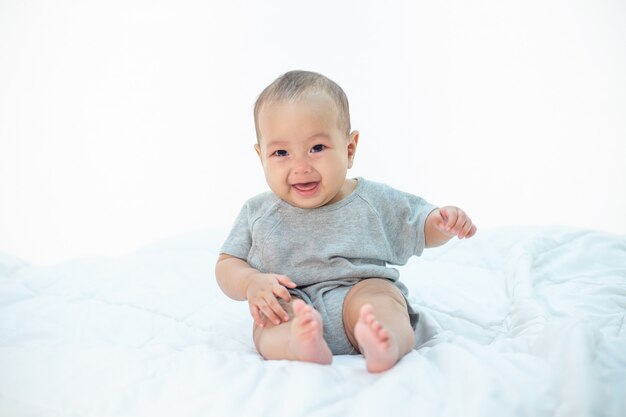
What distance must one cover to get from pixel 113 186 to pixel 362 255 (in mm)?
1707

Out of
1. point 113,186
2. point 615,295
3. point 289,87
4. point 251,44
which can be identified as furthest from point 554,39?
point 113,186

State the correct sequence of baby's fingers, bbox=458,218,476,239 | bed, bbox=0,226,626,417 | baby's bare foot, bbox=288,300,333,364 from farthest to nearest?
baby's fingers, bbox=458,218,476,239
baby's bare foot, bbox=288,300,333,364
bed, bbox=0,226,626,417

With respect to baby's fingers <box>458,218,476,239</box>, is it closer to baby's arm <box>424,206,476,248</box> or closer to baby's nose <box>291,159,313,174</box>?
baby's arm <box>424,206,476,248</box>

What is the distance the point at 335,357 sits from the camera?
94 cm

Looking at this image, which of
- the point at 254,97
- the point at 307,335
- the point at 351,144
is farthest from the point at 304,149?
the point at 254,97

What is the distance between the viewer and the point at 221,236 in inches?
68.9

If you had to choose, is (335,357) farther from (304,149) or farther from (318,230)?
(304,149)

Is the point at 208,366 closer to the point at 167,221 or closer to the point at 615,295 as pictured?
the point at 615,295

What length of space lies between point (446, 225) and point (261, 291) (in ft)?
1.20

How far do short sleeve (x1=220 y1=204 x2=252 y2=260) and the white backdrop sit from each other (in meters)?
1.38

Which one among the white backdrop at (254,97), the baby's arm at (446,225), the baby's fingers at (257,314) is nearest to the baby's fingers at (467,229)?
the baby's arm at (446,225)

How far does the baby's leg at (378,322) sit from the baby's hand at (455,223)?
0.48ft

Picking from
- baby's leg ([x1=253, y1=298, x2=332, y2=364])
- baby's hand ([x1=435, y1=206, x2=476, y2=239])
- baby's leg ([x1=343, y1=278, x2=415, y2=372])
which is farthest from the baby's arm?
baby's leg ([x1=253, y1=298, x2=332, y2=364])

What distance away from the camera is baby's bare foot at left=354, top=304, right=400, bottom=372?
0.76 meters
